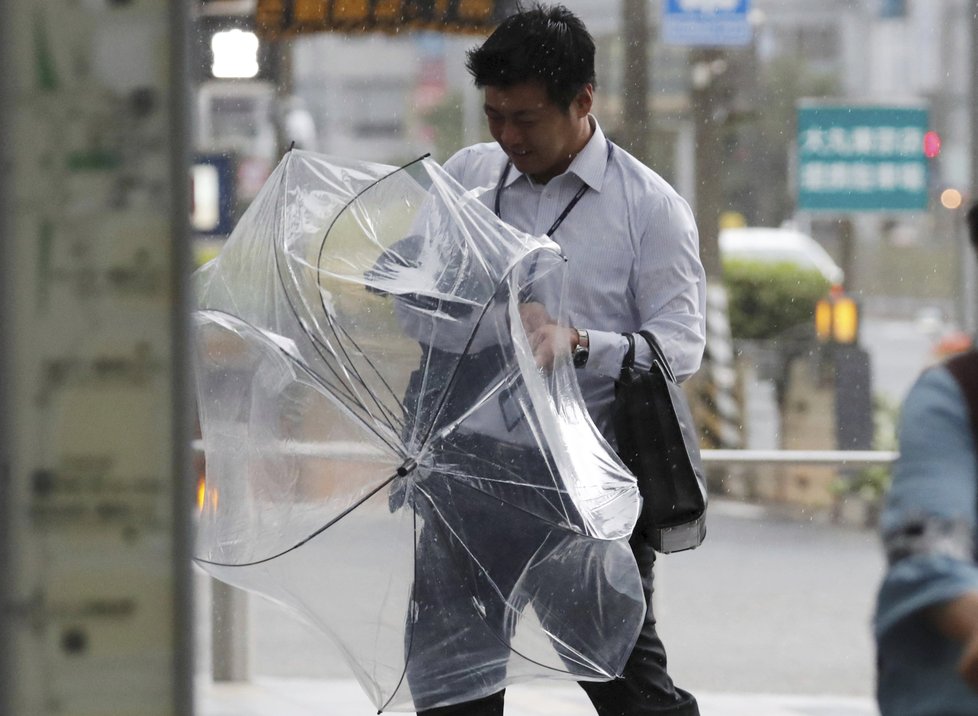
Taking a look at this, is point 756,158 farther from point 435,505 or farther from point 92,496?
point 92,496

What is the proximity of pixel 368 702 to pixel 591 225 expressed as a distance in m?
2.44

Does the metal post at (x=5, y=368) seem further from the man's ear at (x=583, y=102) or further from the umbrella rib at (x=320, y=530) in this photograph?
the man's ear at (x=583, y=102)

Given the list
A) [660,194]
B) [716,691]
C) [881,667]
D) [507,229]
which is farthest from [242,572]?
[716,691]

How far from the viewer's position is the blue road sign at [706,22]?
533cm

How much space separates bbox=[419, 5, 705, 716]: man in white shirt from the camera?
3.20 metres

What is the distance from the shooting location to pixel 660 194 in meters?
3.34

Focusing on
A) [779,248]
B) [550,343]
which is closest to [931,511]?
[550,343]

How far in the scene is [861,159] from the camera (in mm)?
5586

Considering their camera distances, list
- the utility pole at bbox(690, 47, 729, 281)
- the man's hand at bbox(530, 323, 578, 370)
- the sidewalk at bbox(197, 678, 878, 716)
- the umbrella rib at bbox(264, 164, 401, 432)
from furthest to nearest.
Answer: the utility pole at bbox(690, 47, 729, 281) < the sidewalk at bbox(197, 678, 878, 716) < the umbrella rib at bbox(264, 164, 401, 432) < the man's hand at bbox(530, 323, 578, 370)

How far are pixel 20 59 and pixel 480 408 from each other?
1670 millimetres

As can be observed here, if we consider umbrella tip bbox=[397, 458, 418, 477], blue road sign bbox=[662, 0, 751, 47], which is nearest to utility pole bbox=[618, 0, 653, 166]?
blue road sign bbox=[662, 0, 751, 47]

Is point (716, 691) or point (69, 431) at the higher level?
point (69, 431)

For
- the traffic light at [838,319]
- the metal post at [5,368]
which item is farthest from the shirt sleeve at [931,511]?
the traffic light at [838,319]

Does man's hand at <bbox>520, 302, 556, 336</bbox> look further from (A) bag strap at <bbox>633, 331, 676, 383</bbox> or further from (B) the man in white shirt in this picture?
(A) bag strap at <bbox>633, 331, 676, 383</bbox>
